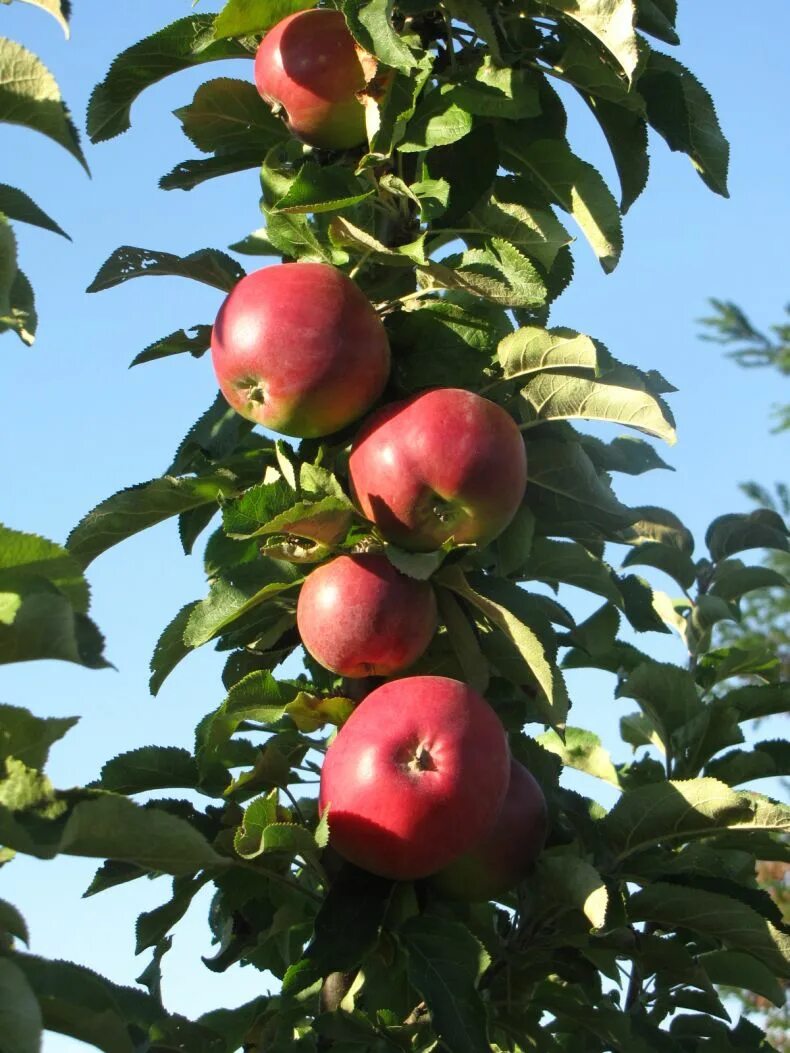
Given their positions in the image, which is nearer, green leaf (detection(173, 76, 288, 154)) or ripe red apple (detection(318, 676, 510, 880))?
ripe red apple (detection(318, 676, 510, 880))

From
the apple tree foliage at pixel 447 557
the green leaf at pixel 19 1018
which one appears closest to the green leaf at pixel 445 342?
the apple tree foliage at pixel 447 557

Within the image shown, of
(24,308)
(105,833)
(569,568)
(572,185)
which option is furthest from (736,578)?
(105,833)

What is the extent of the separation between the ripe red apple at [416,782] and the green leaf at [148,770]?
38cm

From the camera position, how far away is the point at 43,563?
1573 millimetres

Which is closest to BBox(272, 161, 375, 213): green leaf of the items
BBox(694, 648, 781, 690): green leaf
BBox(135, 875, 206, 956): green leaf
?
BBox(135, 875, 206, 956): green leaf

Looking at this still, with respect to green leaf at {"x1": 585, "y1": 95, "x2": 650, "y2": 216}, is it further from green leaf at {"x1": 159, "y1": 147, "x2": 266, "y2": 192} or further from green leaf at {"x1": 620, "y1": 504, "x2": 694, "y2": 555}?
green leaf at {"x1": 620, "y1": 504, "x2": 694, "y2": 555}

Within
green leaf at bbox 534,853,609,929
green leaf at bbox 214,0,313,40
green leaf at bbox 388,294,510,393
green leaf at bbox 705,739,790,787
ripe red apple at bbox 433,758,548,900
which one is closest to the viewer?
green leaf at bbox 534,853,609,929

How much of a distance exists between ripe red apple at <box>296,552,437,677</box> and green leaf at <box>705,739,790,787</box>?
35.5 inches

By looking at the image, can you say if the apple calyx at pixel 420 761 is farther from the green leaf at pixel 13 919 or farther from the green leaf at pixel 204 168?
the green leaf at pixel 204 168

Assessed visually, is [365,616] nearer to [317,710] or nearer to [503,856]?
[317,710]

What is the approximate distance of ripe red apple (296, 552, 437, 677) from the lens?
2023mm

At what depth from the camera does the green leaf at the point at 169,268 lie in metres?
2.33

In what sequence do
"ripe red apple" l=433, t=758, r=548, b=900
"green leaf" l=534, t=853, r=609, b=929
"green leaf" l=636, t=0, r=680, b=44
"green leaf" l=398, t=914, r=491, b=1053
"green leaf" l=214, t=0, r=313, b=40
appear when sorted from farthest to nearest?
"green leaf" l=636, t=0, r=680, b=44 < "green leaf" l=214, t=0, r=313, b=40 < "ripe red apple" l=433, t=758, r=548, b=900 < "green leaf" l=534, t=853, r=609, b=929 < "green leaf" l=398, t=914, r=491, b=1053

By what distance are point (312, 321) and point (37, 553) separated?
2.26 feet
